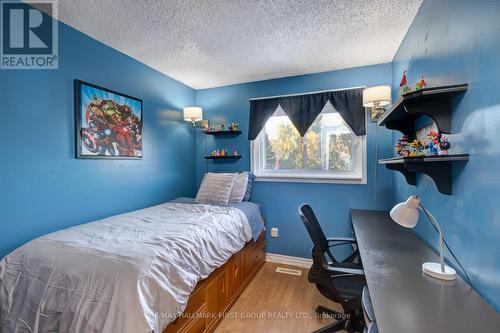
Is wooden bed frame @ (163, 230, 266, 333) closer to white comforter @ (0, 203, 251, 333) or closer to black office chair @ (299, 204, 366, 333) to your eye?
white comforter @ (0, 203, 251, 333)

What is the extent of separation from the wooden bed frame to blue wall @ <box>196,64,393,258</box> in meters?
0.59

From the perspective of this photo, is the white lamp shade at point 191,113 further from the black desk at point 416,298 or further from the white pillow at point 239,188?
the black desk at point 416,298

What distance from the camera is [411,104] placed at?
119cm

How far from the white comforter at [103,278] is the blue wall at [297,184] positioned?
1.53 m

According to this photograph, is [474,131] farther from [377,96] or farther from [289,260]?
[289,260]

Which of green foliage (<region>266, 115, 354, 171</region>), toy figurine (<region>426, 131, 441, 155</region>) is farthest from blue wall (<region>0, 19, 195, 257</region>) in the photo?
toy figurine (<region>426, 131, 441, 155</region>)

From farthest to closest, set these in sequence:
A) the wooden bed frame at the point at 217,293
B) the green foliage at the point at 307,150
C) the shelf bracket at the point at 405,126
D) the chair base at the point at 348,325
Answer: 1. the green foliage at the point at 307,150
2. the shelf bracket at the point at 405,126
3. the chair base at the point at 348,325
4. the wooden bed frame at the point at 217,293

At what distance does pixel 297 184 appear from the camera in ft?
9.71

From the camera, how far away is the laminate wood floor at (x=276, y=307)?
184 cm

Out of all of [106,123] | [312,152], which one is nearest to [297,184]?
[312,152]

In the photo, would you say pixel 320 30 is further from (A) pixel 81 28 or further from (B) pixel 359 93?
(A) pixel 81 28

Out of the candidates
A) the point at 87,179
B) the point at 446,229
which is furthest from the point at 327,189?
the point at 87,179

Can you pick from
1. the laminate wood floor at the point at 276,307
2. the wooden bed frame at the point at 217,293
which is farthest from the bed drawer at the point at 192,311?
the laminate wood floor at the point at 276,307

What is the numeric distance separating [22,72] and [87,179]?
0.93 metres
